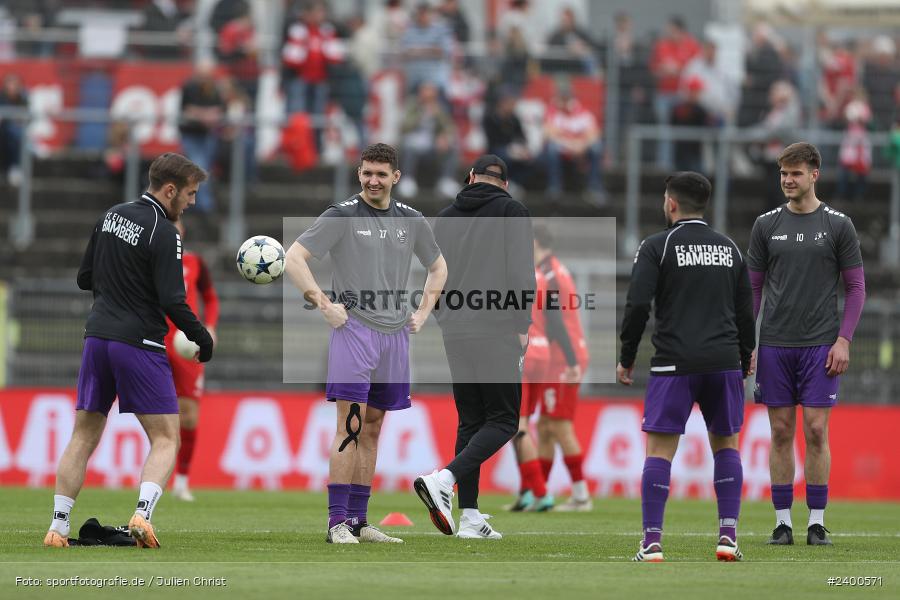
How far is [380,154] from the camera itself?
10664 mm

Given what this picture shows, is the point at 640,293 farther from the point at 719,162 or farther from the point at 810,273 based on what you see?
the point at 719,162

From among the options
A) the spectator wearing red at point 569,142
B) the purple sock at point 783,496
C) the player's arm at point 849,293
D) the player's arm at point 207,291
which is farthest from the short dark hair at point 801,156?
the spectator wearing red at point 569,142

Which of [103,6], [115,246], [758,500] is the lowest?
[758,500]

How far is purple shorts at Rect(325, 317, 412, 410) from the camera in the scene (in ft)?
34.6

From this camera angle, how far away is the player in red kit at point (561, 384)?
49.6ft

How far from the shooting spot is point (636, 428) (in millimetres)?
19609

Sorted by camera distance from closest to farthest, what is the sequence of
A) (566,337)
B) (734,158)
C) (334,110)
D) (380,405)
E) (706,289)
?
1. (706,289)
2. (380,405)
3. (566,337)
4. (334,110)
5. (734,158)

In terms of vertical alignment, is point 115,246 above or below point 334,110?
below

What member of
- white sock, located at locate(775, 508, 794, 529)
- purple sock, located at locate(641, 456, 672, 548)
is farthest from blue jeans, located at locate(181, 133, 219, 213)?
purple sock, located at locate(641, 456, 672, 548)

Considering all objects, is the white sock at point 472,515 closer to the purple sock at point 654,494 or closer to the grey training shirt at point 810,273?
the purple sock at point 654,494

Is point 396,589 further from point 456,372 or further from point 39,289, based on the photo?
point 39,289

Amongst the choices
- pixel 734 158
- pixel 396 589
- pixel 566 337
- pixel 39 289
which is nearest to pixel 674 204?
pixel 396 589

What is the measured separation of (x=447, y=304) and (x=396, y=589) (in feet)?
11.5

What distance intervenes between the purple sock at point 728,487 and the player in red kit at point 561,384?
5.24m
